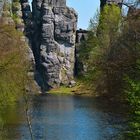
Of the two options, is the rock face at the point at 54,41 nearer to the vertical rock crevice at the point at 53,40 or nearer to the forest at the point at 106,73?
the vertical rock crevice at the point at 53,40

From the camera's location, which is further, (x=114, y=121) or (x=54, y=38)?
(x=54, y=38)

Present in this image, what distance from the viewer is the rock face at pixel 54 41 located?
14938 centimetres

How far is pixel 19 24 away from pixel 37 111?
87950 millimetres

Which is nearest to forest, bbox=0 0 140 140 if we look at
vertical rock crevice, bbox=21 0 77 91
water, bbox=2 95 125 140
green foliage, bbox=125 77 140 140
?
green foliage, bbox=125 77 140 140

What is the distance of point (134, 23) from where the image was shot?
161 ft

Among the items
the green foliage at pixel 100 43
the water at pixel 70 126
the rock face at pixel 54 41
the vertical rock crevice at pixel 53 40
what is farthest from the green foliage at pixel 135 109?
the rock face at pixel 54 41

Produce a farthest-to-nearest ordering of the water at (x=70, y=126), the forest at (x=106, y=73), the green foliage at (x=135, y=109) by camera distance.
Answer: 1. the water at (x=70, y=126)
2. the forest at (x=106, y=73)
3. the green foliage at (x=135, y=109)

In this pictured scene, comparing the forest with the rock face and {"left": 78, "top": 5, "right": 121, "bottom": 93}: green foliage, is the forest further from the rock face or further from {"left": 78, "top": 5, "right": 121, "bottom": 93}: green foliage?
the rock face

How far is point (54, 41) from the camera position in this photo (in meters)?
152

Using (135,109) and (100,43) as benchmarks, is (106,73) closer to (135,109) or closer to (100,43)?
(135,109)

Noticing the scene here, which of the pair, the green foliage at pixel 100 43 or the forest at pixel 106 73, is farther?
the green foliage at pixel 100 43

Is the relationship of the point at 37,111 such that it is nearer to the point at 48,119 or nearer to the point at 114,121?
the point at 48,119

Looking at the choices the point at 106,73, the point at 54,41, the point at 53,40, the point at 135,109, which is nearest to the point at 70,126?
the point at 106,73

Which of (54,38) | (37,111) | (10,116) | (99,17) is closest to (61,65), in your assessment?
(54,38)
